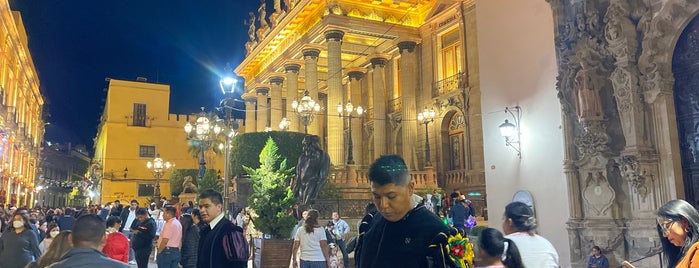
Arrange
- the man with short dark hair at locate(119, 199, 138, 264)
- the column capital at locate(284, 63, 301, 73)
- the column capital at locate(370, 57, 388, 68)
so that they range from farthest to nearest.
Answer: the column capital at locate(284, 63, 301, 73), the column capital at locate(370, 57, 388, 68), the man with short dark hair at locate(119, 199, 138, 264)

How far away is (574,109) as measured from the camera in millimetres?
10086

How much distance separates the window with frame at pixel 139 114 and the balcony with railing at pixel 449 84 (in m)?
35.8

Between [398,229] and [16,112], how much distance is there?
45450mm

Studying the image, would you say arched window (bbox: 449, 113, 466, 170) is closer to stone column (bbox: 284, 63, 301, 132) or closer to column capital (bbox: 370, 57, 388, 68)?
column capital (bbox: 370, 57, 388, 68)

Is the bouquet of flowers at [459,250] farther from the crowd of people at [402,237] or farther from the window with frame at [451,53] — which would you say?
the window with frame at [451,53]

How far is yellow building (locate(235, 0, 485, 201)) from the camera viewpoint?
1025 inches

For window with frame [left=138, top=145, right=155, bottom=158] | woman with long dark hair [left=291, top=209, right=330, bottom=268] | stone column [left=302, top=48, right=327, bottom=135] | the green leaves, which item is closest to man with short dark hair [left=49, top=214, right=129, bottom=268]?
woman with long dark hair [left=291, top=209, right=330, bottom=268]

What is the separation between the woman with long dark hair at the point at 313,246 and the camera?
809 cm

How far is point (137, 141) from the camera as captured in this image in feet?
174

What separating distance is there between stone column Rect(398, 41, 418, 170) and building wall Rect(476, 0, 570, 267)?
1617cm

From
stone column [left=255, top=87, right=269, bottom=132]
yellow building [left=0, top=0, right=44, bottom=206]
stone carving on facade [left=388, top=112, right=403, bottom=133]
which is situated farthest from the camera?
stone column [left=255, top=87, right=269, bottom=132]

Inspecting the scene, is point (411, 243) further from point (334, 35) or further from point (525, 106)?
point (334, 35)

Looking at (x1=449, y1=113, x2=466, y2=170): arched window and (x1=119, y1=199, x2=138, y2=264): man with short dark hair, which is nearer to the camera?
(x1=119, y1=199, x2=138, y2=264): man with short dark hair

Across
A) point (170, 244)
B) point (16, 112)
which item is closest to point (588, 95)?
point (170, 244)
